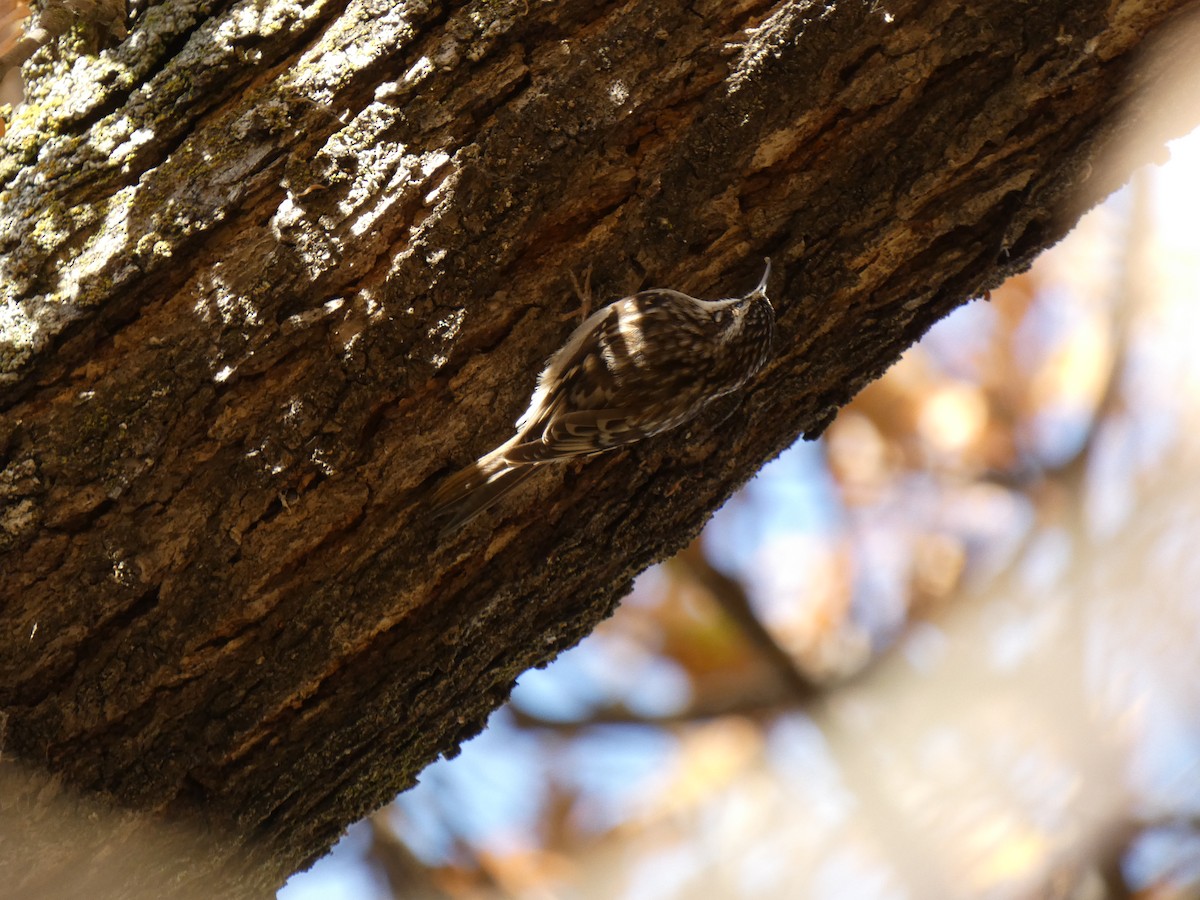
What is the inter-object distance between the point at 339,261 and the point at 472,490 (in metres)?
0.56

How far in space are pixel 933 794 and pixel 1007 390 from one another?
6.58ft

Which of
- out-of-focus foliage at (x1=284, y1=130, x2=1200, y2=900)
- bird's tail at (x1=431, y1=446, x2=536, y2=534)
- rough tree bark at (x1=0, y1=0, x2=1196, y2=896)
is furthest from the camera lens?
out-of-focus foliage at (x1=284, y1=130, x2=1200, y2=900)

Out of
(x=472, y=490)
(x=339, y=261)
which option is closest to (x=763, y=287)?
(x=472, y=490)

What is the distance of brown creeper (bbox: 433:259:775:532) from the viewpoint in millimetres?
2125

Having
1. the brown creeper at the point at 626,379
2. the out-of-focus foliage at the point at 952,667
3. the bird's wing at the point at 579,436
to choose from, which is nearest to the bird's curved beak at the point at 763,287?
the brown creeper at the point at 626,379

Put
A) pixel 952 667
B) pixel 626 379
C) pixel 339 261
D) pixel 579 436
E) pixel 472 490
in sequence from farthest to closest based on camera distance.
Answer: pixel 952 667
pixel 626 379
pixel 579 436
pixel 472 490
pixel 339 261

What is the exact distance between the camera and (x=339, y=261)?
2004 millimetres

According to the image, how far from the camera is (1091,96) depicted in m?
2.04

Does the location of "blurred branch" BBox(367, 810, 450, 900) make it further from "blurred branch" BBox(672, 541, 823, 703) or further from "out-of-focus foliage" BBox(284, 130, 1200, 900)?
"blurred branch" BBox(672, 541, 823, 703)

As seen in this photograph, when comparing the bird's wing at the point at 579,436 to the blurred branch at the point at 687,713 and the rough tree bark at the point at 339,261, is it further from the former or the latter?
the blurred branch at the point at 687,713

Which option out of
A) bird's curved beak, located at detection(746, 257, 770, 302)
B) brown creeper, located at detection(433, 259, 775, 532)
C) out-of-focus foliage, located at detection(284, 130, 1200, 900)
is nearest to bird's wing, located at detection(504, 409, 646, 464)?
brown creeper, located at detection(433, 259, 775, 532)

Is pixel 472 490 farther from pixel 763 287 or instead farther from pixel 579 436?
pixel 763 287

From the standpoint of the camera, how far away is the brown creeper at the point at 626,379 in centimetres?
212

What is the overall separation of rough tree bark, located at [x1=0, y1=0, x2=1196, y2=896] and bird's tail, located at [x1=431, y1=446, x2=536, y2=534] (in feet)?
0.11
